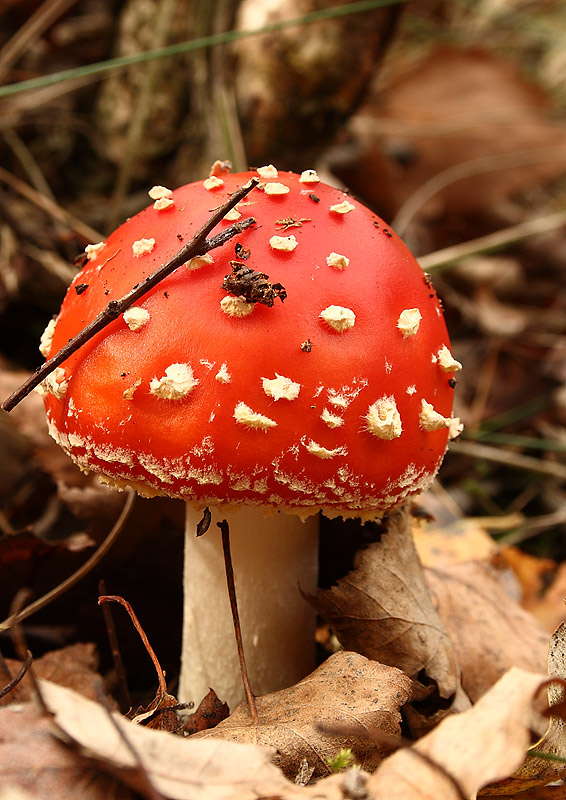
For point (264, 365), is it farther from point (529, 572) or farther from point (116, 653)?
point (529, 572)

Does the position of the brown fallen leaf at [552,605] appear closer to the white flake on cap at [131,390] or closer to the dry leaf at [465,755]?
the dry leaf at [465,755]

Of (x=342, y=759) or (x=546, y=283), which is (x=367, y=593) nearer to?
(x=342, y=759)

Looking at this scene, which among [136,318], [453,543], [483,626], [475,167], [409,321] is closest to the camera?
[136,318]

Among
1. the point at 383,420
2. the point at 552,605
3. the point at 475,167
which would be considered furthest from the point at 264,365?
the point at 475,167

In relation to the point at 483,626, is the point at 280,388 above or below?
above

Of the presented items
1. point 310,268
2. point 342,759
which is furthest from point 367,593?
point 310,268
